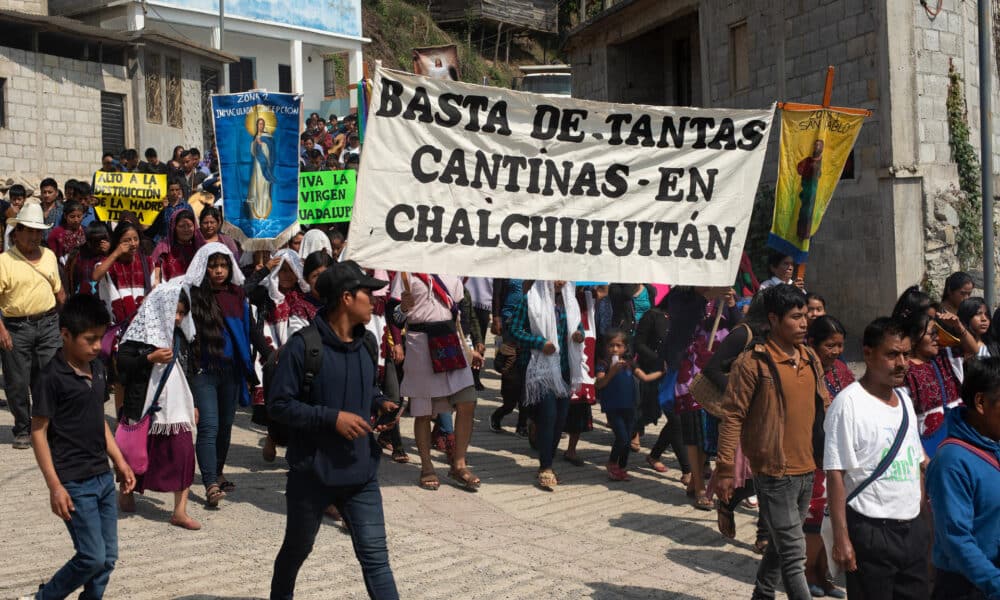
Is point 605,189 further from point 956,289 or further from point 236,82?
point 236,82

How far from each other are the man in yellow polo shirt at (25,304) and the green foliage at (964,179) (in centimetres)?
1235

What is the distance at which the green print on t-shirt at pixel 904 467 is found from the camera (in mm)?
4868

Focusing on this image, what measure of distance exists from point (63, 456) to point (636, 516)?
466cm

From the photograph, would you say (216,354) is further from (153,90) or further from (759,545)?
(153,90)

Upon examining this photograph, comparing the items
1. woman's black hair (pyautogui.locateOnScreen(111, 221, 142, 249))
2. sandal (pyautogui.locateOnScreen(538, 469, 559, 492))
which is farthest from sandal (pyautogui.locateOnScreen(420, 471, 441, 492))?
woman's black hair (pyautogui.locateOnScreen(111, 221, 142, 249))

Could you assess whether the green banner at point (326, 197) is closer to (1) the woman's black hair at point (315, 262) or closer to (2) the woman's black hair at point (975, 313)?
(1) the woman's black hair at point (315, 262)

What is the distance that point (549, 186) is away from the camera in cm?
762

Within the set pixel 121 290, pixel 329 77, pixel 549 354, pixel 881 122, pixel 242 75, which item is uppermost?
pixel 329 77

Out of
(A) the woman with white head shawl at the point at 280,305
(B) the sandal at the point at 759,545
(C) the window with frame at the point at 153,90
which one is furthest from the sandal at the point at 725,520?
(C) the window with frame at the point at 153,90

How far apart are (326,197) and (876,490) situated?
9.36 meters

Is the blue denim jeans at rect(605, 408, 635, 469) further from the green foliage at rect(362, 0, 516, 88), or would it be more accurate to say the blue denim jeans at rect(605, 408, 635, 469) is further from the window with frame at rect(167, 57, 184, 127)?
the green foliage at rect(362, 0, 516, 88)

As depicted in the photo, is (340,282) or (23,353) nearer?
(340,282)

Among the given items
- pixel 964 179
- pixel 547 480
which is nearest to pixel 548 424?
pixel 547 480

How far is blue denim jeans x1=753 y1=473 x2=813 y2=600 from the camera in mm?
5453
